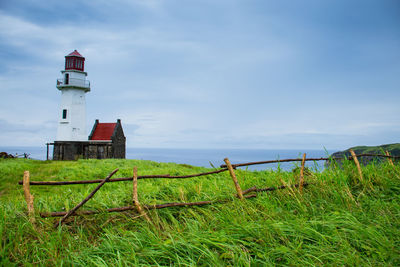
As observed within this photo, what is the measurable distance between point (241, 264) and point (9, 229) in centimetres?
307

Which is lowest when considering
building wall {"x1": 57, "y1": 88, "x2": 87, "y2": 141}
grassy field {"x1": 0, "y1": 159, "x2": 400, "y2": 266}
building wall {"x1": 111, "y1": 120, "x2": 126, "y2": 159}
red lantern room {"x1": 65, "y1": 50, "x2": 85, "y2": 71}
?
grassy field {"x1": 0, "y1": 159, "x2": 400, "y2": 266}

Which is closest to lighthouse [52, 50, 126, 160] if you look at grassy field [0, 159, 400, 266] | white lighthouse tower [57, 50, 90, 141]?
white lighthouse tower [57, 50, 90, 141]

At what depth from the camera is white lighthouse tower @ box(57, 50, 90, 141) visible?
2966 cm

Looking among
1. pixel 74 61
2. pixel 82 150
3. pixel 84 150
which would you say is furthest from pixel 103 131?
pixel 74 61

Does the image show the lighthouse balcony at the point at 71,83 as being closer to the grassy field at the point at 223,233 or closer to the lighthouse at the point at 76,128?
the lighthouse at the point at 76,128

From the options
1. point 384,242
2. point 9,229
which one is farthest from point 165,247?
point 384,242

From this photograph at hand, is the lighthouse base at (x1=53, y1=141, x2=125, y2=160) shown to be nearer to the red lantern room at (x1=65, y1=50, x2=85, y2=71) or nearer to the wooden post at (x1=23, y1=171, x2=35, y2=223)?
the red lantern room at (x1=65, y1=50, x2=85, y2=71)

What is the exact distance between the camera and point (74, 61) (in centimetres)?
3062

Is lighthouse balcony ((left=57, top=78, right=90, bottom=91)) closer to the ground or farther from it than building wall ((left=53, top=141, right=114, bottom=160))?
farther from it

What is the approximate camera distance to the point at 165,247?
10.3ft

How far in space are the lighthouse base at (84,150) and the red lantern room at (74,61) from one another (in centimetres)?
865

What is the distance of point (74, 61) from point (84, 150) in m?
10.2

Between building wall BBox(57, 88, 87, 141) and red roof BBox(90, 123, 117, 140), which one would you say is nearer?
building wall BBox(57, 88, 87, 141)

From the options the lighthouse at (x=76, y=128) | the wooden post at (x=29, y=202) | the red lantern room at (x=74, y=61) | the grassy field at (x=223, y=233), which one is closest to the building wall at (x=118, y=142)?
the lighthouse at (x=76, y=128)
